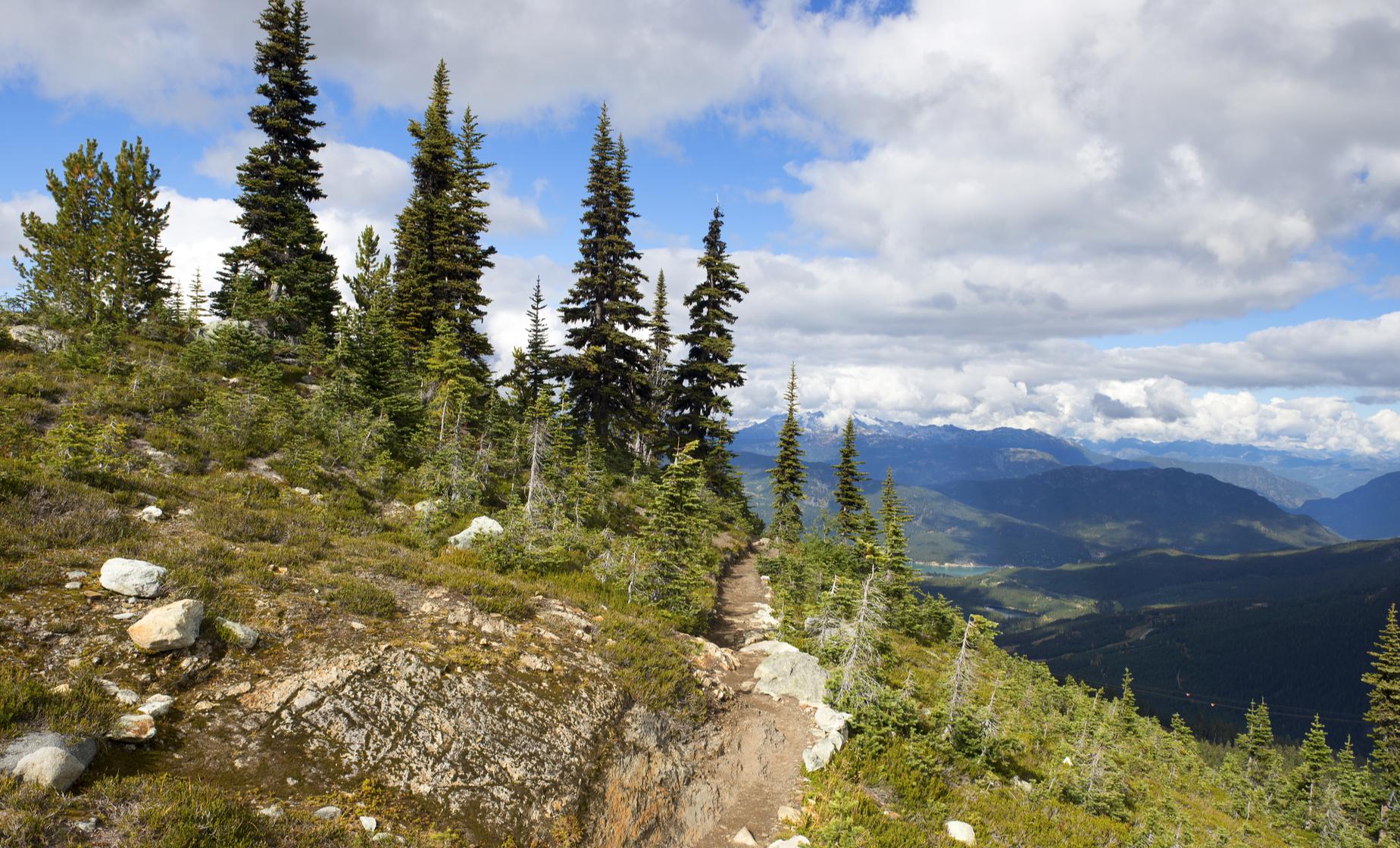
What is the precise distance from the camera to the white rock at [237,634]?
7.71 meters

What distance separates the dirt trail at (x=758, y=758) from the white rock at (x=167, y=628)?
7.74 m

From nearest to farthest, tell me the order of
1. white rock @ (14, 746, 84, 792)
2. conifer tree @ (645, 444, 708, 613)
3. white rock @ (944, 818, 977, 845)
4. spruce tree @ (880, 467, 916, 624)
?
1. white rock @ (14, 746, 84, 792)
2. white rock @ (944, 818, 977, 845)
3. conifer tree @ (645, 444, 708, 613)
4. spruce tree @ (880, 467, 916, 624)

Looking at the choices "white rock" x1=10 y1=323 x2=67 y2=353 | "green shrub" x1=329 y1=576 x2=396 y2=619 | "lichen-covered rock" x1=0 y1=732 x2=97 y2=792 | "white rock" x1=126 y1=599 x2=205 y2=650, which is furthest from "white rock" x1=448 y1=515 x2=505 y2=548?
"white rock" x1=10 y1=323 x2=67 y2=353

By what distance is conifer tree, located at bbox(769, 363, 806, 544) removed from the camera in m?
34.1

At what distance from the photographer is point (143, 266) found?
24922 mm

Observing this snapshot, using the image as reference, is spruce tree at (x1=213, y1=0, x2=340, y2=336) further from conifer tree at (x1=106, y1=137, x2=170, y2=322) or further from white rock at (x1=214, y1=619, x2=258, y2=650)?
white rock at (x1=214, y1=619, x2=258, y2=650)

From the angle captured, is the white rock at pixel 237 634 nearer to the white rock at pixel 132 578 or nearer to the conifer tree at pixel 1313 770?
the white rock at pixel 132 578

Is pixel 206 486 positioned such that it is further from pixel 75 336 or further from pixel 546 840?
pixel 75 336

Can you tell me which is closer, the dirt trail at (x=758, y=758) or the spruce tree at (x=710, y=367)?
the dirt trail at (x=758, y=758)

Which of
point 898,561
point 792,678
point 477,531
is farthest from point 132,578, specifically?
point 898,561

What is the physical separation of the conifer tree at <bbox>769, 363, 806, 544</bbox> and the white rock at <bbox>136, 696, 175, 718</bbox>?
28595 mm

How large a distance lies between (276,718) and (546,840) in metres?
3.76

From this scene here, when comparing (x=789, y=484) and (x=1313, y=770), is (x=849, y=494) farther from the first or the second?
(x=1313, y=770)

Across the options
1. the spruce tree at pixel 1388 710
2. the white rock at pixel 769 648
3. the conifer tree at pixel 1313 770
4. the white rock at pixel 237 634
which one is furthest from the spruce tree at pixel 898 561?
the conifer tree at pixel 1313 770
